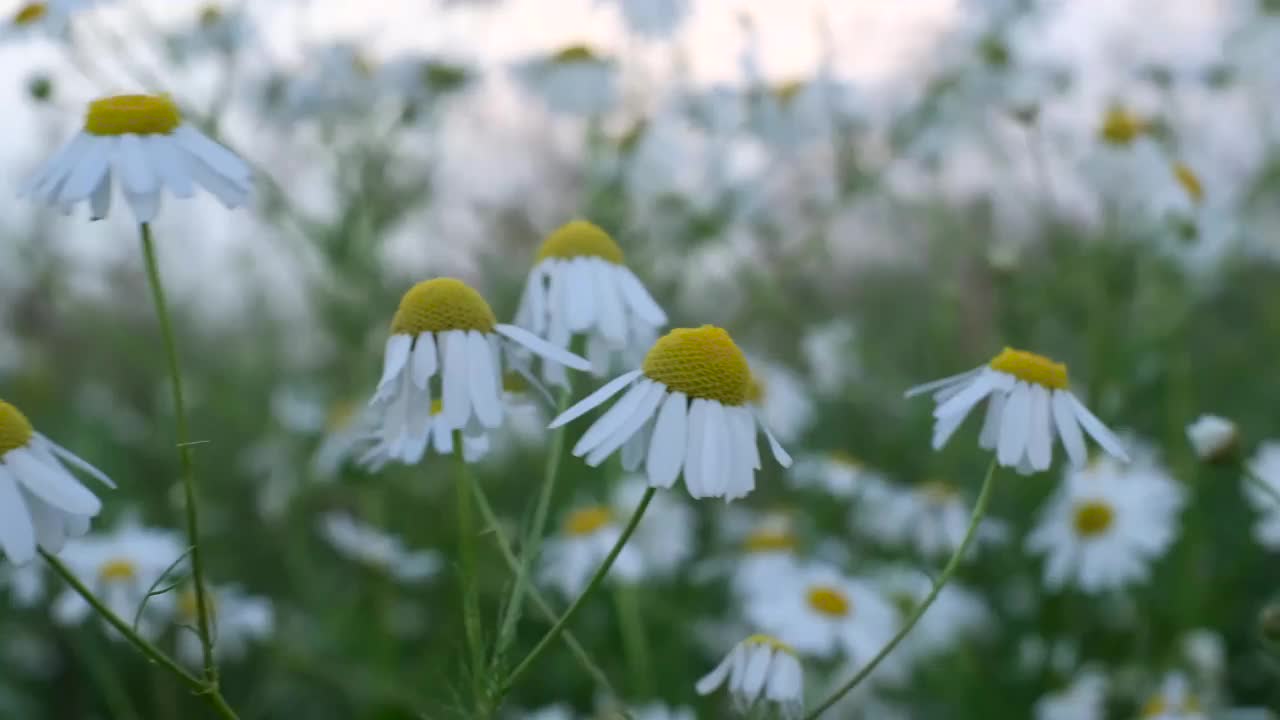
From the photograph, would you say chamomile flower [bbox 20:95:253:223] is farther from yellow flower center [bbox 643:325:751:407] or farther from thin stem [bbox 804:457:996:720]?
thin stem [bbox 804:457:996:720]

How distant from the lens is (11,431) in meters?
0.96

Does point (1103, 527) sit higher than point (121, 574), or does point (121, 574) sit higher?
point (121, 574)

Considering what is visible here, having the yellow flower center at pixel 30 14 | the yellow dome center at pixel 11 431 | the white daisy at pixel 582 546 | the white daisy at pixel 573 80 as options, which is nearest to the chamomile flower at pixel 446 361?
the yellow dome center at pixel 11 431

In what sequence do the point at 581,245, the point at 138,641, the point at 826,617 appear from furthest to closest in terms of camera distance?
the point at 826,617, the point at 581,245, the point at 138,641

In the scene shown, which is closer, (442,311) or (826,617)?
(442,311)

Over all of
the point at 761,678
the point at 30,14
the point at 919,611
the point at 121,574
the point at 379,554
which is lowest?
the point at 379,554

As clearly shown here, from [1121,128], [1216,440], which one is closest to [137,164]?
[1216,440]

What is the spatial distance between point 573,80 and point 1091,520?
1422 mm

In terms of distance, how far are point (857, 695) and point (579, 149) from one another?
6.75 feet

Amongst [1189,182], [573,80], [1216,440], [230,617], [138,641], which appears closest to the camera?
[138,641]

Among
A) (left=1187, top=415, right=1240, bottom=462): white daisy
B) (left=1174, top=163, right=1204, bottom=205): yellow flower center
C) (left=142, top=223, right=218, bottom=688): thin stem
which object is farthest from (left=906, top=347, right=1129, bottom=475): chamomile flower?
(left=1174, top=163, right=1204, bottom=205): yellow flower center

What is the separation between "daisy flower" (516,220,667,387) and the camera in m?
1.23

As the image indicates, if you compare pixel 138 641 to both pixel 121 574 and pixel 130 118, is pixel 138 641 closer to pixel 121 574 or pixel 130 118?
pixel 130 118

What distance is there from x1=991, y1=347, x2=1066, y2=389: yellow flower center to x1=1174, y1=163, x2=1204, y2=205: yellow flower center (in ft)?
5.49
